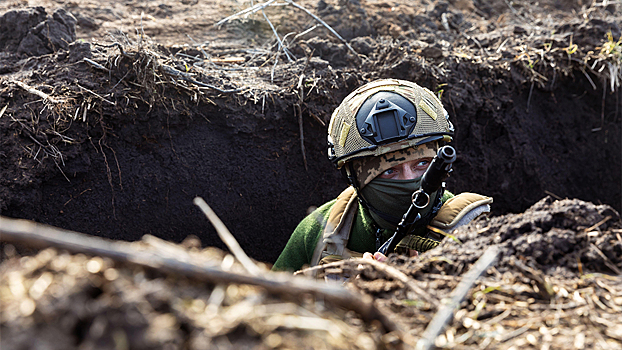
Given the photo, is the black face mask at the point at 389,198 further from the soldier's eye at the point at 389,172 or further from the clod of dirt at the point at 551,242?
the clod of dirt at the point at 551,242

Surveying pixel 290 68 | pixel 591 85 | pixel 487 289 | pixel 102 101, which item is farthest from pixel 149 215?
pixel 591 85

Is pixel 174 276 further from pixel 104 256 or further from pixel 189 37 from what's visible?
pixel 189 37

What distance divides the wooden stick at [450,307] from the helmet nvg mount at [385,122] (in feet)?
4.48

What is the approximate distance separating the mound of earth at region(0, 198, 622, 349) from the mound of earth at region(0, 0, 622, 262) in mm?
2968

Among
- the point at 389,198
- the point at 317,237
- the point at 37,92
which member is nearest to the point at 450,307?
the point at 389,198

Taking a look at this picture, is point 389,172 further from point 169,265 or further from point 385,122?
point 169,265

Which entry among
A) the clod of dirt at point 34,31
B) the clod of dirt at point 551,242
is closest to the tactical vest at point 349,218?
the clod of dirt at point 551,242

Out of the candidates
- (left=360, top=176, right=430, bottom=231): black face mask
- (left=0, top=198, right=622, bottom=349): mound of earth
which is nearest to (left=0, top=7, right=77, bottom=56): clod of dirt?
(left=360, top=176, right=430, bottom=231): black face mask

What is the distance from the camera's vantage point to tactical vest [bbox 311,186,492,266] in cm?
303

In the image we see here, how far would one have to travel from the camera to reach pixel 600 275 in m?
1.65

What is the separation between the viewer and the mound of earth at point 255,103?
4.03m

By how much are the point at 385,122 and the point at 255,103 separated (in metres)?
1.84

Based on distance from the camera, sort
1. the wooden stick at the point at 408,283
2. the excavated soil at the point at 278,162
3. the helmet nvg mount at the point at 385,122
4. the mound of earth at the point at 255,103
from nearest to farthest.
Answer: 1. the excavated soil at the point at 278,162
2. the wooden stick at the point at 408,283
3. the helmet nvg mount at the point at 385,122
4. the mound of earth at the point at 255,103

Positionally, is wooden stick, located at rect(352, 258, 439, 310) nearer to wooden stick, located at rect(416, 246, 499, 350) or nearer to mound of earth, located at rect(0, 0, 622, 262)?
wooden stick, located at rect(416, 246, 499, 350)
